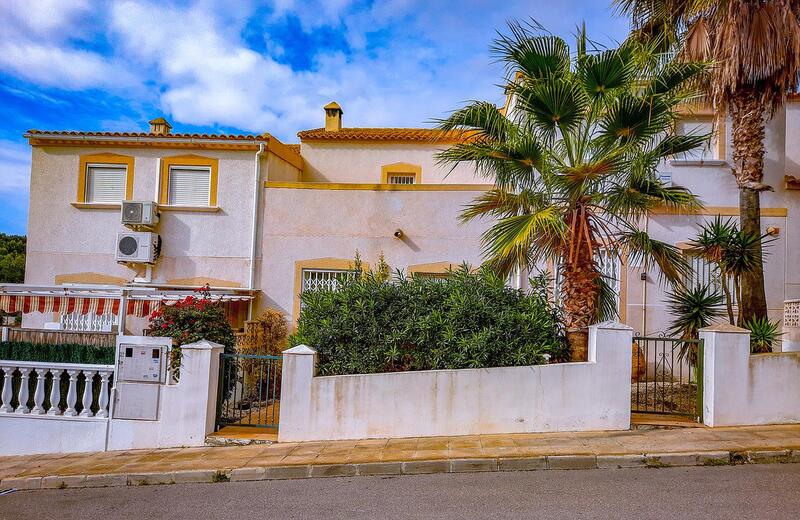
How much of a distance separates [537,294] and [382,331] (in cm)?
257

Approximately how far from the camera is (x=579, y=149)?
9.61 meters

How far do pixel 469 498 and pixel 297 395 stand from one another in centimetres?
347

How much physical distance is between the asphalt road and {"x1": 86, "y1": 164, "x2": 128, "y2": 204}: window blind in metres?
9.49

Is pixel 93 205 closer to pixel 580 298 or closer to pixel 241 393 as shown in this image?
pixel 241 393

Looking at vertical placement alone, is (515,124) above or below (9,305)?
above

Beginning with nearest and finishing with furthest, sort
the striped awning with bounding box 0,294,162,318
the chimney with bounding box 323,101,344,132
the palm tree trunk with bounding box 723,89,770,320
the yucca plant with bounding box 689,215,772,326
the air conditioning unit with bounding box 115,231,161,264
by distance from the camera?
the yucca plant with bounding box 689,215,772,326 < the palm tree trunk with bounding box 723,89,770,320 < the striped awning with bounding box 0,294,162,318 < the air conditioning unit with bounding box 115,231,161,264 < the chimney with bounding box 323,101,344,132

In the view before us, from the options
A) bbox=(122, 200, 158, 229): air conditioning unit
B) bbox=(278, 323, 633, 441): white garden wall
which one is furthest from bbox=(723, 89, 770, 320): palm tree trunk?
bbox=(122, 200, 158, 229): air conditioning unit

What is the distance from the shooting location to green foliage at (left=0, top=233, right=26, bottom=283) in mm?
31906

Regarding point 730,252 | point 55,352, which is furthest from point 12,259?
point 730,252

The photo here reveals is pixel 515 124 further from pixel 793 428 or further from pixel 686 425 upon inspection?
pixel 793 428

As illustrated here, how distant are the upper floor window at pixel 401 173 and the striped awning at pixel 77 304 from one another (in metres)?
8.35

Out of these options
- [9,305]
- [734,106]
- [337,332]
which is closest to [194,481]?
[337,332]

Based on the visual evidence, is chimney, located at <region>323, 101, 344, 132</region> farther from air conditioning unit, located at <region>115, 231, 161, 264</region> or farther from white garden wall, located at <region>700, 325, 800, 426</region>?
white garden wall, located at <region>700, 325, 800, 426</region>

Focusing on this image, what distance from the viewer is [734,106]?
454 inches
